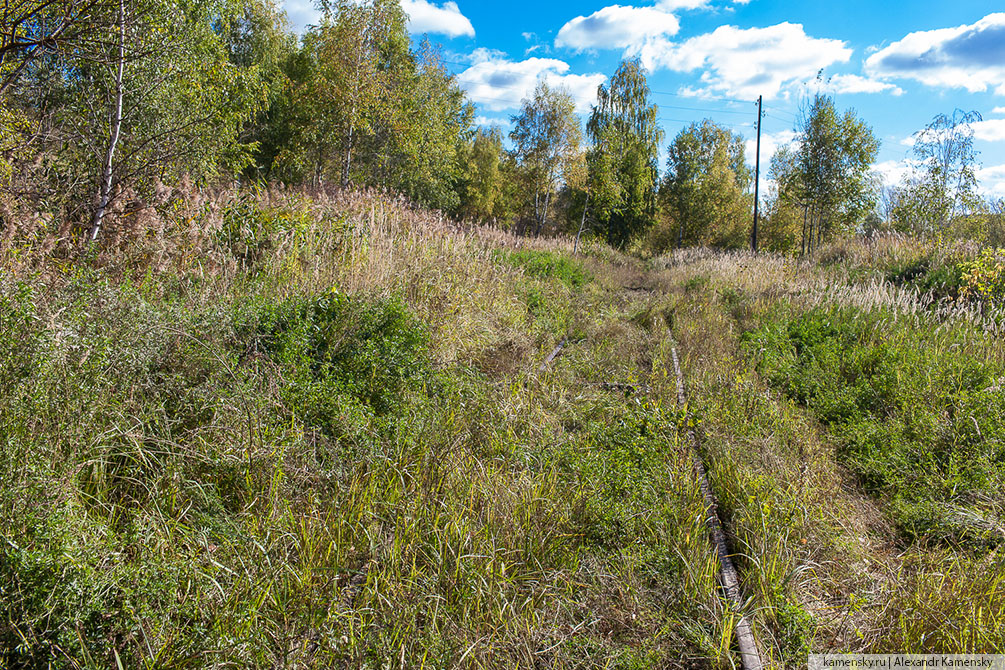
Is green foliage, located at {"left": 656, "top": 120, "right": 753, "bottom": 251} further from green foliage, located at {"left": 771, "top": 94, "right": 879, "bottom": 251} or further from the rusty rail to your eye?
the rusty rail

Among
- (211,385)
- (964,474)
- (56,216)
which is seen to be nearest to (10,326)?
(211,385)

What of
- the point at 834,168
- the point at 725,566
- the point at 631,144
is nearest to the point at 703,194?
the point at 631,144

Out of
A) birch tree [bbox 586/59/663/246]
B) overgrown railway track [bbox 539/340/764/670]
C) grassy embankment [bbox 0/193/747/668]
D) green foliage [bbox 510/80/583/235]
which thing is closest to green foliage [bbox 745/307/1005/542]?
overgrown railway track [bbox 539/340/764/670]

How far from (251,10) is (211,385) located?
109ft

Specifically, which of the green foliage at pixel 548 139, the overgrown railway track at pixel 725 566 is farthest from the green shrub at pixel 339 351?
the green foliage at pixel 548 139

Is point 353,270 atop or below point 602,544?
atop

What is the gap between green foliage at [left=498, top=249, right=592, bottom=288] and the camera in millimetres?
13180

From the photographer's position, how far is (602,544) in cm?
310

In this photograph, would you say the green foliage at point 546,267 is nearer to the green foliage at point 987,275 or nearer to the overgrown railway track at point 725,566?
the green foliage at point 987,275

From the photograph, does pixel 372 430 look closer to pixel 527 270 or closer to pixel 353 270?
pixel 353 270

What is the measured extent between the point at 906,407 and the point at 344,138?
23451 millimetres

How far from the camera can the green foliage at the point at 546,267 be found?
13.2 metres

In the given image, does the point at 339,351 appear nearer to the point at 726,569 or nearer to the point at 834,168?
the point at 726,569

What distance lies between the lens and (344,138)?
76.9 ft
